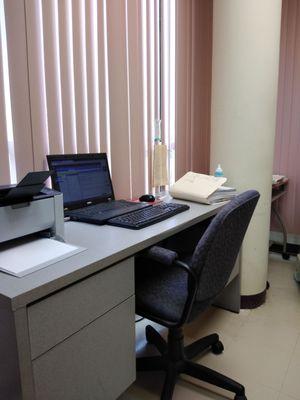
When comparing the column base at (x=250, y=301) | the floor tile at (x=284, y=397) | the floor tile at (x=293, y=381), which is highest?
the column base at (x=250, y=301)

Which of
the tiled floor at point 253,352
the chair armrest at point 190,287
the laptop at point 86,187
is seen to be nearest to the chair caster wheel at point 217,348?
A: the tiled floor at point 253,352

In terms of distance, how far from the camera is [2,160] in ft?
4.69

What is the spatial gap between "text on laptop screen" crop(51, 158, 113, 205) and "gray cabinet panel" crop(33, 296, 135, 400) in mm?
692

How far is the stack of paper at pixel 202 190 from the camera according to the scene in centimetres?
198

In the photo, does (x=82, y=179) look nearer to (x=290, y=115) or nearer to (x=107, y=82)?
(x=107, y=82)

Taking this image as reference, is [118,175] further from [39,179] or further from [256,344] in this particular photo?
[256,344]

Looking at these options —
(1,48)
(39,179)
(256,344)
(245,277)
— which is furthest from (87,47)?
(256,344)

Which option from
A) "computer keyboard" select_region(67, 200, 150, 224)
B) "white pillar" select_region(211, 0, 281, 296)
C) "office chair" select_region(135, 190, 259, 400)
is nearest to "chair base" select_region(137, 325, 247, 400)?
"office chair" select_region(135, 190, 259, 400)

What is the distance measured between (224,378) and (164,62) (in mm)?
1926

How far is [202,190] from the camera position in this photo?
201cm

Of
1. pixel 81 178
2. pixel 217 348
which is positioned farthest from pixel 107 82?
pixel 217 348

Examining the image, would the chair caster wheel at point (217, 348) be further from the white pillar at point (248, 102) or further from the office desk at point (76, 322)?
the office desk at point (76, 322)

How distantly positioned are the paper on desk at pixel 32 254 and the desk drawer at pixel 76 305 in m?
0.11

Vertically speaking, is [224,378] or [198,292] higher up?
[198,292]
